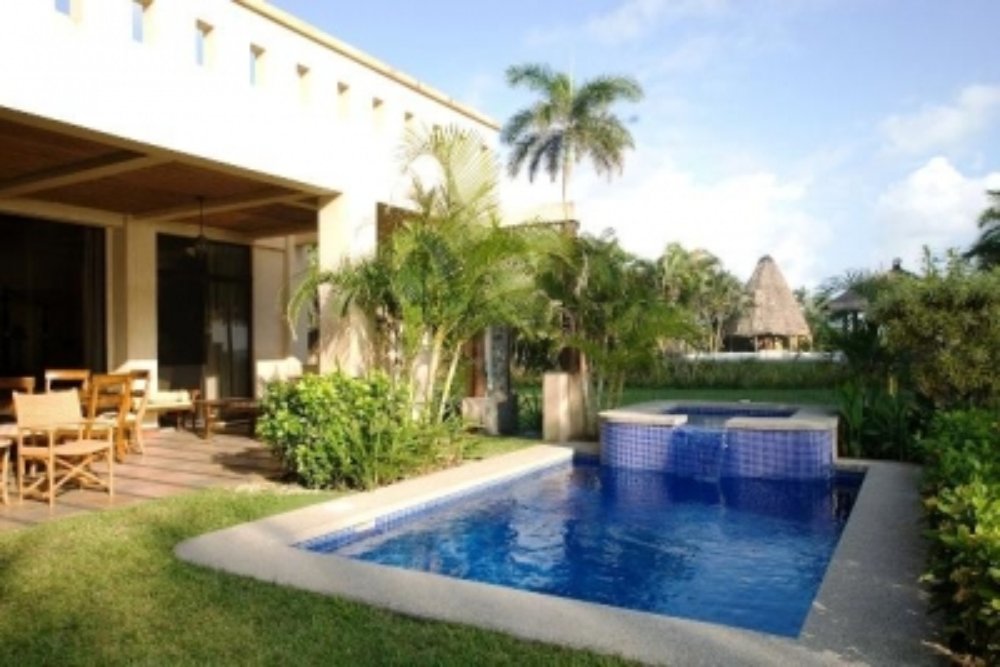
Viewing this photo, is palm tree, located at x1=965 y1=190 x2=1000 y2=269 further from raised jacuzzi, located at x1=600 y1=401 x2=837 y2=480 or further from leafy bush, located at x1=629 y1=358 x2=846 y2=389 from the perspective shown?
raised jacuzzi, located at x1=600 y1=401 x2=837 y2=480

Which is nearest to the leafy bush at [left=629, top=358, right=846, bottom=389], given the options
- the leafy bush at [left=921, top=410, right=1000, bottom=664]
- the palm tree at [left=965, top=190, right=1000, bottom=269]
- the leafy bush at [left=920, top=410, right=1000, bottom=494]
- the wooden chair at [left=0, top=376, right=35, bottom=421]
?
the palm tree at [left=965, top=190, right=1000, bottom=269]

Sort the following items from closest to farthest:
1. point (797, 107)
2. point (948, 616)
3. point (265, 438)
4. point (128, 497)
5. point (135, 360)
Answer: point (948, 616) → point (128, 497) → point (265, 438) → point (135, 360) → point (797, 107)

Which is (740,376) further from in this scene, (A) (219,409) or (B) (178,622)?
(B) (178,622)

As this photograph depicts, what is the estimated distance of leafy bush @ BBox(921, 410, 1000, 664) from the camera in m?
2.86

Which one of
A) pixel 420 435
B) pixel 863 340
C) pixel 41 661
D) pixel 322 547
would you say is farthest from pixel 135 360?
pixel 863 340

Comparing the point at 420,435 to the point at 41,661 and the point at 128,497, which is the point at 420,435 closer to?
the point at 128,497

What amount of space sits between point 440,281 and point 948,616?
18.7 ft

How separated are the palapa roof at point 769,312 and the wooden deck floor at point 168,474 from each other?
30.4 m

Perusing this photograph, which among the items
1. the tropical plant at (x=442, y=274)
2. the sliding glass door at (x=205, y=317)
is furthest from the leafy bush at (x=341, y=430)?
the sliding glass door at (x=205, y=317)

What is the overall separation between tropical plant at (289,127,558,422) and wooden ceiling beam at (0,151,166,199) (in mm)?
2173

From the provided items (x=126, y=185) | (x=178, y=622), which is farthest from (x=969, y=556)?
(x=126, y=185)

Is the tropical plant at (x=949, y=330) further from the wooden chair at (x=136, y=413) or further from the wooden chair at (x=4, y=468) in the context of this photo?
the wooden chair at (x=4, y=468)

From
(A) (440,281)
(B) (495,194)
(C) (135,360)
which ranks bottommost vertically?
(C) (135,360)

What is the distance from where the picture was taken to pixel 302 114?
319 inches
